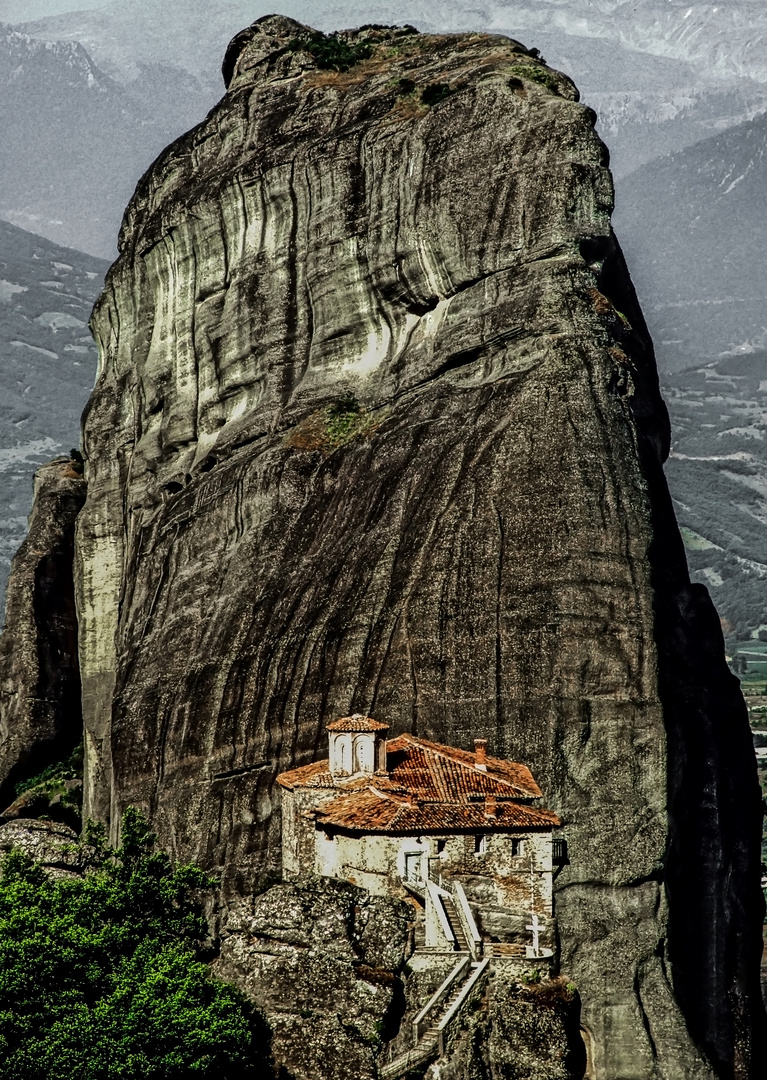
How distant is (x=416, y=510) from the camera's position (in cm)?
7469

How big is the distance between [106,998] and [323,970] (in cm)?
584

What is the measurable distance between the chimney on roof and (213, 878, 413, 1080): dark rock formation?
26.6 feet

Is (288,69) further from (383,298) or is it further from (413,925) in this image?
(413,925)

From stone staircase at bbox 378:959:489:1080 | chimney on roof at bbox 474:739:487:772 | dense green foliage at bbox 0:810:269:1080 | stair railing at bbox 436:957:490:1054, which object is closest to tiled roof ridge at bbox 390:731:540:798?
chimney on roof at bbox 474:739:487:772

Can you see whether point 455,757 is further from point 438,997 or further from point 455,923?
point 438,997

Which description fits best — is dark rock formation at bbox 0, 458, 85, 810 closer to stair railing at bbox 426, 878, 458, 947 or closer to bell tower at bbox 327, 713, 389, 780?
bell tower at bbox 327, 713, 389, 780

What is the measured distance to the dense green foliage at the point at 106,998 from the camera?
171ft

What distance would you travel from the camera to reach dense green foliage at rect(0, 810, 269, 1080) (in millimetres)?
52031

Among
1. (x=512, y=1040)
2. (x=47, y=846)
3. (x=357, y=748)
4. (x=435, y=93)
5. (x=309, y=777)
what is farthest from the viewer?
(x=435, y=93)

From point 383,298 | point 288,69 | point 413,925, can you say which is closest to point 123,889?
point 413,925

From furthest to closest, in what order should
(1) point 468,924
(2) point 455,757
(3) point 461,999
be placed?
(2) point 455,757 < (1) point 468,924 < (3) point 461,999

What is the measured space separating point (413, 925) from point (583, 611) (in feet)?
Answer: 53.1

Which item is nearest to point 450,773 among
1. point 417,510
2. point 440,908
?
point 440,908

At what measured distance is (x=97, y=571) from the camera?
97.4m
